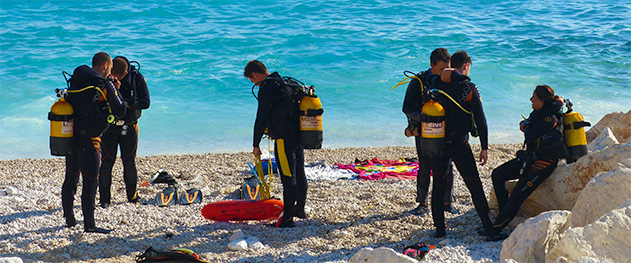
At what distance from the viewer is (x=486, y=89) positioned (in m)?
15.0

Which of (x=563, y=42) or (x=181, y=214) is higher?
(x=563, y=42)

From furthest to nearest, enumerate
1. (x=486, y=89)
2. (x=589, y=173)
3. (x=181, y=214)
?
(x=486, y=89), (x=181, y=214), (x=589, y=173)

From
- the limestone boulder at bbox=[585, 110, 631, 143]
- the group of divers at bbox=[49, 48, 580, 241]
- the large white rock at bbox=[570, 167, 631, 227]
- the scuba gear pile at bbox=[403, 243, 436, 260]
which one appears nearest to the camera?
the large white rock at bbox=[570, 167, 631, 227]

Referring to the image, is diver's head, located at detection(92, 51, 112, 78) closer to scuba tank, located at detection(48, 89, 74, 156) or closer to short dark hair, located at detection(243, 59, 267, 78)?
scuba tank, located at detection(48, 89, 74, 156)

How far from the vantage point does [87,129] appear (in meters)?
5.01

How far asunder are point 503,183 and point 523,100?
31.3 ft

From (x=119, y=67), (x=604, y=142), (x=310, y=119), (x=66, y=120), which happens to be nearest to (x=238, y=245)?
(x=310, y=119)

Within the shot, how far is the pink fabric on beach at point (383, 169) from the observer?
291 inches

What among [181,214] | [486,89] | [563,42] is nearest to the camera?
[181,214]

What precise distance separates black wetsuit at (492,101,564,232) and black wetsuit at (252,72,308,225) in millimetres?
1758

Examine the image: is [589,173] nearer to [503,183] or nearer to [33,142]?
[503,183]

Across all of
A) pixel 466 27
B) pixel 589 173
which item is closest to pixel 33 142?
pixel 589 173

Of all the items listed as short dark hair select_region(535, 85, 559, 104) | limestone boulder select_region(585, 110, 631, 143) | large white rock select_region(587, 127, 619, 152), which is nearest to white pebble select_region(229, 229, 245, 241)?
short dark hair select_region(535, 85, 559, 104)

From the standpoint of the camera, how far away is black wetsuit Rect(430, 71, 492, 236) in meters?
4.75
